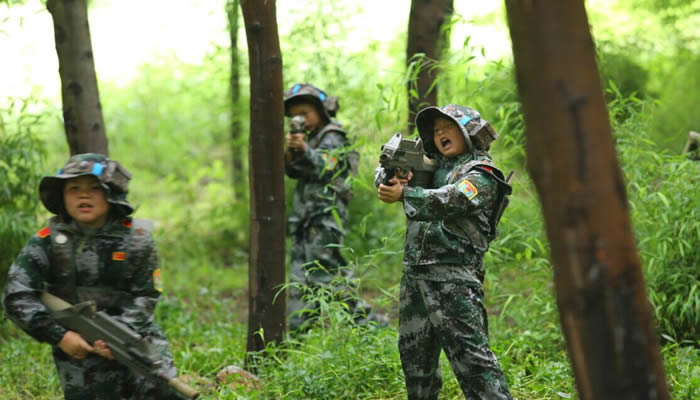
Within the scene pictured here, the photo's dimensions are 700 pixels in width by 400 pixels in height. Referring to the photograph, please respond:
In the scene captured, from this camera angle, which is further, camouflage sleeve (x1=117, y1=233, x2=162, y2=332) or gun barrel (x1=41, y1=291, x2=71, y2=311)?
camouflage sleeve (x1=117, y1=233, x2=162, y2=332)

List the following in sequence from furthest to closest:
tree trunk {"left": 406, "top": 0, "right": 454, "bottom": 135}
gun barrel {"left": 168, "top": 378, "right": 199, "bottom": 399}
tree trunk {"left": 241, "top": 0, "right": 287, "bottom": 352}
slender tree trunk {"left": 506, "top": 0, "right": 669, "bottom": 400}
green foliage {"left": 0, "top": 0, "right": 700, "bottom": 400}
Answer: tree trunk {"left": 406, "top": 0, "right": 454, "bottom": 135}, tree trunk {"left": 241, "top": 0, "right": 287, "bottom": 352}, green foliage {"left": 0, "top": 0, "right": 700, "bottom": 400}, gun barrel {"left": 168, "top": 378, "right": 199, "bottom": 399}, slender tree trunk {"left": 506, "top": 0, "right": 669, "bottom": 400}

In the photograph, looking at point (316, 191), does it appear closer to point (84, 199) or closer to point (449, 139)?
point (449, 139)

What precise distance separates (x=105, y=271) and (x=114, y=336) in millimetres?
370

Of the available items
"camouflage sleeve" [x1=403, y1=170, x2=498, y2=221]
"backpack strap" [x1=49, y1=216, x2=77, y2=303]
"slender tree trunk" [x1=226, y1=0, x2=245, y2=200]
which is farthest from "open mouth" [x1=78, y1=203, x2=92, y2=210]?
"slender tree trunk" [x1=226, y1=0, x2=245, y2=200]

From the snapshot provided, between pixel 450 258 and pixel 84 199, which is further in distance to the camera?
pixel 450 258

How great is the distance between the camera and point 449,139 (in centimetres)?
388

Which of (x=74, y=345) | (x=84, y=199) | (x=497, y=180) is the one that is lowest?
(x=74, y=345)

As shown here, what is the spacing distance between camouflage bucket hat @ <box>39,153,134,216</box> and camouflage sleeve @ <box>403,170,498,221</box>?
1.40 meters

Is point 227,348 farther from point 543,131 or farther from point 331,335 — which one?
point 543,131

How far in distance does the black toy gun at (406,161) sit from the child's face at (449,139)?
0.32ft

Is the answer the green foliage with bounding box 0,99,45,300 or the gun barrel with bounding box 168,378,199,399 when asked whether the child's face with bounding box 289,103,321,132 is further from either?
the gun barrel with bounding box 168,378,199,399

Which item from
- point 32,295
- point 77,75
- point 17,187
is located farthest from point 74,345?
point 17,187

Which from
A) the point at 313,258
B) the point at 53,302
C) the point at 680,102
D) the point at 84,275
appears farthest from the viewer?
the point at 680,102

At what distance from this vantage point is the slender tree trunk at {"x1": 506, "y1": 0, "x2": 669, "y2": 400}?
220cm
